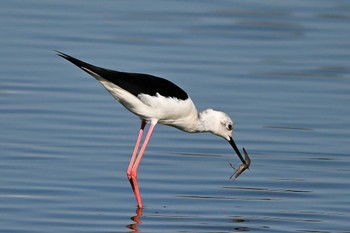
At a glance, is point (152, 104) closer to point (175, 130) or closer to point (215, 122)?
point (215, 122)

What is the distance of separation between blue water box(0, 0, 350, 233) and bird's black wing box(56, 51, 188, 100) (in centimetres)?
74

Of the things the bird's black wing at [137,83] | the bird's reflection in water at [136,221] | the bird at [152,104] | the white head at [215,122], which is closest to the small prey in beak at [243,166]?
the bird at [152,104]

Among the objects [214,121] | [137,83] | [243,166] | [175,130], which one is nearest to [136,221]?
[137,83]

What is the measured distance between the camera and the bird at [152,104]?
10.3 metres

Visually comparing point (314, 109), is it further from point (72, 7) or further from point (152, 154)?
point (72, 7)

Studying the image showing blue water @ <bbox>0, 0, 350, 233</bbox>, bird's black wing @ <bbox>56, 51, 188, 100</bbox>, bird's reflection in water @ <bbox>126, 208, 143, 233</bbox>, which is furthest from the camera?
bird's black wing @ <bbox>56, 51, 188, 100</bbox>

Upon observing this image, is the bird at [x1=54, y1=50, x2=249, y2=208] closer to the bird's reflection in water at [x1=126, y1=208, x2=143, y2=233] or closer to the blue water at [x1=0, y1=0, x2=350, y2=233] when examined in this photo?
the bird's reflection in water at [x1=126, y1=208, x2=143, y2=233]

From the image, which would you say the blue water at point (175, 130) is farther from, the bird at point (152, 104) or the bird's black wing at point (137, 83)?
the bird's black wing at point (137, 83)

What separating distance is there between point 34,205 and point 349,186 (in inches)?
106

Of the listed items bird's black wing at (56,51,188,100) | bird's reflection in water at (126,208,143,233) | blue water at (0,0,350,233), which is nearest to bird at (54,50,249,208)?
bird's black wing at (56,51,188,100)

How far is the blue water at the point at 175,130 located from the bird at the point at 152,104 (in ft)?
0.95

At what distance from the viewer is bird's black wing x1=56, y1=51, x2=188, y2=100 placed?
10188 mm

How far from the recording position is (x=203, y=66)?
589 inches

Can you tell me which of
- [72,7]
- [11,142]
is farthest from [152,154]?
[72,7]
